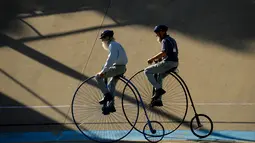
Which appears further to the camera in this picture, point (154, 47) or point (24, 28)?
point (24, 28)

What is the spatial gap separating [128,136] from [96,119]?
0.90m

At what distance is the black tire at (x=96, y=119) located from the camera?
366 inches

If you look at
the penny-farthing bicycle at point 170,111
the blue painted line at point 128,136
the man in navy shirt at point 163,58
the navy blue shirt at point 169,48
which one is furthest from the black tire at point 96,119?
the navy blue shirt at point 169,48

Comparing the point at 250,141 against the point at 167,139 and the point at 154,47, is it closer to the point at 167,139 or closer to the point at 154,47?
the point at 167,139

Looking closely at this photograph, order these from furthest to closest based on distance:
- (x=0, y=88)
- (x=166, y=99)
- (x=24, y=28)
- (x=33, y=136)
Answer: (x=24, y=28) < (x=0, y=88) < (x=166, y=99) < (x=33, y=136)

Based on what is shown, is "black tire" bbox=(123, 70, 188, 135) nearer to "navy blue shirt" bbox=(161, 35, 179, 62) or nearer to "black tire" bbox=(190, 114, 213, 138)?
"black tire" bbox=(190, 114, 213, 138)

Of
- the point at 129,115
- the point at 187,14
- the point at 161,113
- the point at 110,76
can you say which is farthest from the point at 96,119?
the point at 187,14

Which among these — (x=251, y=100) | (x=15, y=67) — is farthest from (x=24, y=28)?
(x=251, y=100)

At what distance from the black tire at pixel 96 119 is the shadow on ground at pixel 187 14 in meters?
2.49

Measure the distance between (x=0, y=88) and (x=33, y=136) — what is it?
→ 2093 mm

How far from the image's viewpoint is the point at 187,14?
1252 cm

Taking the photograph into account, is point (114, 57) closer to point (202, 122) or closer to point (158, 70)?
point (158, 70)

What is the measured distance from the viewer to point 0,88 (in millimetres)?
11117

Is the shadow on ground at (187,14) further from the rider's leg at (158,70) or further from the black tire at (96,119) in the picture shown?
the rider's leg at (158,70)
